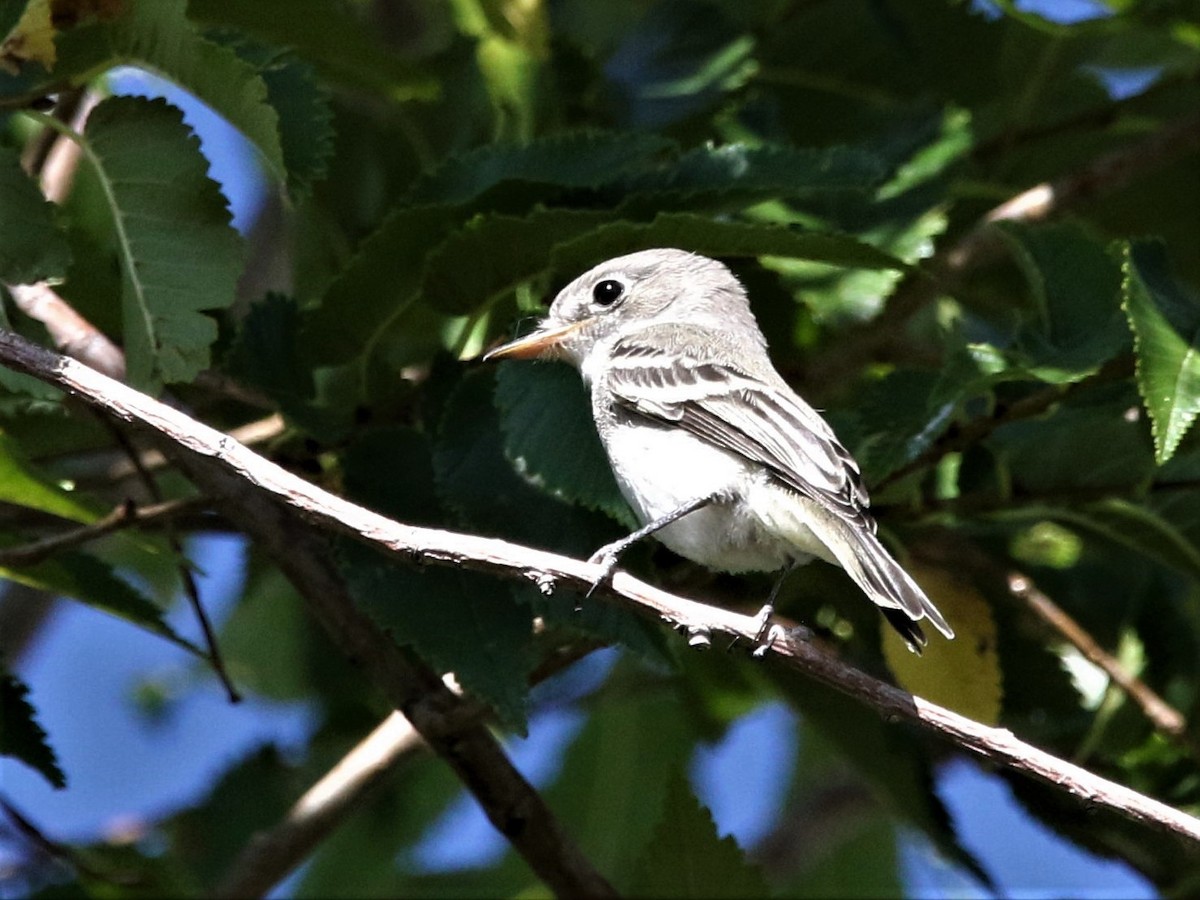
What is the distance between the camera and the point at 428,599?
2906mm

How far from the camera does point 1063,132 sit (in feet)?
14.0

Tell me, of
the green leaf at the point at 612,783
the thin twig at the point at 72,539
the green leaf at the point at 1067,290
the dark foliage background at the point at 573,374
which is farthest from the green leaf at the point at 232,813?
the green leaf at the point at 1067,290

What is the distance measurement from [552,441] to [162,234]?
0.81 metres

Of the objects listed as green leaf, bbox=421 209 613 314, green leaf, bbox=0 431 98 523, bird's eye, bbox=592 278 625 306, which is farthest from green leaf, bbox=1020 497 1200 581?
green leaf, bbox=0 431 98 523

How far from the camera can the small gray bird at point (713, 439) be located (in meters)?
2.81

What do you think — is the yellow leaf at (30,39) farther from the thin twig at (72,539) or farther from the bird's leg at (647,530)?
the bird's leg at (647,530)

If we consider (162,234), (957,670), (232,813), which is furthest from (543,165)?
(232,813)

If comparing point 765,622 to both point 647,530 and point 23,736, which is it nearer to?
point 647,530

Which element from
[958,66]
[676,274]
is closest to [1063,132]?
[958,66]

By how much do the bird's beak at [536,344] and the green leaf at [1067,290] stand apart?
0.94 meters

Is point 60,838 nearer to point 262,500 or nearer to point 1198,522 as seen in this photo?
point 262,500

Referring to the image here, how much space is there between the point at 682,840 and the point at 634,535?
81 centimetres

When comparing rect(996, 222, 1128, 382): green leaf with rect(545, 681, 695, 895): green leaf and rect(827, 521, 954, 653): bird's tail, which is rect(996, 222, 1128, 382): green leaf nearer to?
rect(827, 521, 954, 653): bird's tail

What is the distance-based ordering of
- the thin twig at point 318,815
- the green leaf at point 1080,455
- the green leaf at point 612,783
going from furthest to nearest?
1. the green leaf at point 612,783
2. the thin twig at point 318,815
3. the green leaf at point 1080,455
